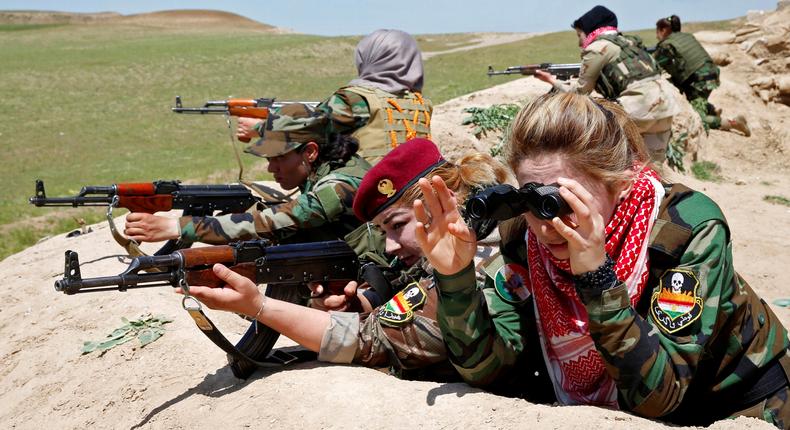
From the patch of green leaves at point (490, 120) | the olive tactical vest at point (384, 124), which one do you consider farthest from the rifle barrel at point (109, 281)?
the patch of green leaves at point (490, 120)

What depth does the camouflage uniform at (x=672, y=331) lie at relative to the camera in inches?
85.7

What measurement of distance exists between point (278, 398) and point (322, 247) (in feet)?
2.42

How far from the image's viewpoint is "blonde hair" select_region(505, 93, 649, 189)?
2.23 meters

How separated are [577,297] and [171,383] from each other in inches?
77.2

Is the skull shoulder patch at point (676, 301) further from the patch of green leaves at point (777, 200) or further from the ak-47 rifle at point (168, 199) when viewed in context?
the patch of green leaves at point (777, 200)

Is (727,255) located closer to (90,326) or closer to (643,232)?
(643,232)

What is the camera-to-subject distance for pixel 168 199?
17.5ft

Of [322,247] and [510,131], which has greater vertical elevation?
[510,131]

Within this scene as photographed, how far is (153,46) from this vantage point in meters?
37.0

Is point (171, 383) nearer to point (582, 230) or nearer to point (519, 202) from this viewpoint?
point (519, 202)

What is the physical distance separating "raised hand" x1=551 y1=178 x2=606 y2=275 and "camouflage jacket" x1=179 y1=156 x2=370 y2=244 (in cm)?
253

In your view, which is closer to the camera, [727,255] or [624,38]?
[727,255]

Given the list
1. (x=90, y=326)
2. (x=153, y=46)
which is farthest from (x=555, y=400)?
(x=153, y=46)

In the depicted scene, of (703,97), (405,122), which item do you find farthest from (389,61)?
(703,97)
